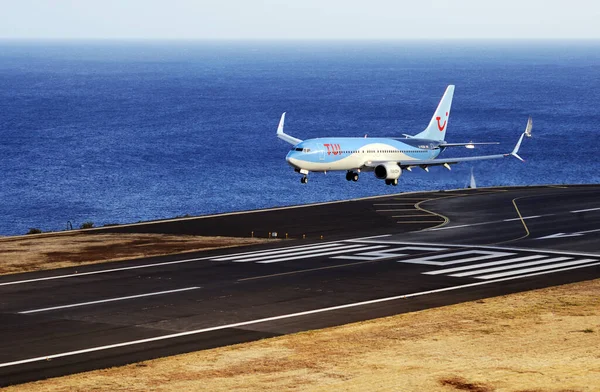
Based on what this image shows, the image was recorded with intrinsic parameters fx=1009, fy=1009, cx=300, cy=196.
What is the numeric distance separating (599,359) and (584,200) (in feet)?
194

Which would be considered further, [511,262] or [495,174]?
[495,174]

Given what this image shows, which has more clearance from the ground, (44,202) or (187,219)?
(187,219)

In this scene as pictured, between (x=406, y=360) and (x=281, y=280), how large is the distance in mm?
19116

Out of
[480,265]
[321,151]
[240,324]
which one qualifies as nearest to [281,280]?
[240,324]

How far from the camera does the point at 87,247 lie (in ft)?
228

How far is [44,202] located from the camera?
14475 cm

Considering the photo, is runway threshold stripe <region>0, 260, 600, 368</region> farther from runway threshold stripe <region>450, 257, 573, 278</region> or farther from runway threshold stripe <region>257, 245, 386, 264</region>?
runway threshold stripe <region>257, 245, 386, 264</region>

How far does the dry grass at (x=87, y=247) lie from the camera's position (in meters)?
62.8

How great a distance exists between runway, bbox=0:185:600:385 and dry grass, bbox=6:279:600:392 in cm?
207

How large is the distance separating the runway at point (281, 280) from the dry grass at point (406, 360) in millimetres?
2067

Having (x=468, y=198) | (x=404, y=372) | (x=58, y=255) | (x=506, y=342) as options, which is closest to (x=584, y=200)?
(x=468, y=198)

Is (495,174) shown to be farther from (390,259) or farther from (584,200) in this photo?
(390,259)

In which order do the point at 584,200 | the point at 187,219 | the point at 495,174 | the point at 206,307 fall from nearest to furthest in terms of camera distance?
the point at 206,307, the point at 187,219, the point at 584,200, the point at 495,174

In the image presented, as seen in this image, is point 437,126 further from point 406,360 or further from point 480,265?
point 406,360
